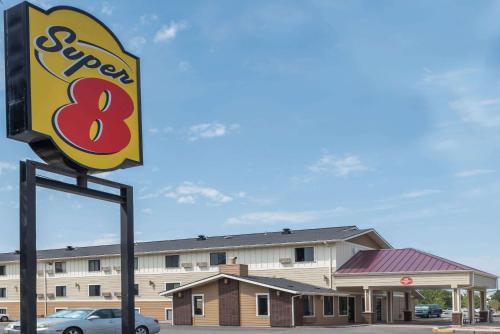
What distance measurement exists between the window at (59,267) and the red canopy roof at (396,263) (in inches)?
913

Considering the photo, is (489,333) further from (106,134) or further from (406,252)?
(106,134)

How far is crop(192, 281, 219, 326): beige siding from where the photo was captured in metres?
39.0

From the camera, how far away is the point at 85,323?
2228 centimetres

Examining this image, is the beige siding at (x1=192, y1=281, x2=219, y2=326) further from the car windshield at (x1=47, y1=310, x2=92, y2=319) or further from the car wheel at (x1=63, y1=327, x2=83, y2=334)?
the car wheel at (x1=63, y1=327, x2=83, y2=334)

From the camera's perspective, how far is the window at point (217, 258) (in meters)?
46.3

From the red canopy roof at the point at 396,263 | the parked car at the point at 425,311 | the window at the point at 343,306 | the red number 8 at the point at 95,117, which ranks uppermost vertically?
the red number 8 at the point at 95,117

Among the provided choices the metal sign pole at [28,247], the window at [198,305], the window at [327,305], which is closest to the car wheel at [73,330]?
the metal sign pole at [28,247]

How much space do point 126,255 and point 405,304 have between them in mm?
41756

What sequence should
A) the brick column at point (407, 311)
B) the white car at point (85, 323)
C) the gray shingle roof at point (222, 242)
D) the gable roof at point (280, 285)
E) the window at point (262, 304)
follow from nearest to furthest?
the white car at point (85, 323), the gable roof at point (280, 285), the window at point (262, 304), the gray shingle roof at point (222, 242), the brick column at point (407, 311)

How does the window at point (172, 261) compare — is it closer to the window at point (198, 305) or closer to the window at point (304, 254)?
the window at point (198, 305)

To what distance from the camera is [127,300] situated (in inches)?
456

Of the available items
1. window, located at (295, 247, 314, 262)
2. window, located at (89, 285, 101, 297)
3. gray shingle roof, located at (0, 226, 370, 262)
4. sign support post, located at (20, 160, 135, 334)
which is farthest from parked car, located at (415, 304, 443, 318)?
sign support post, located at (20, 160, 135, 334)

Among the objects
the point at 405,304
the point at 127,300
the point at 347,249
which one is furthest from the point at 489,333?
the point at 127,300

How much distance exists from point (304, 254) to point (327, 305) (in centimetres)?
415
